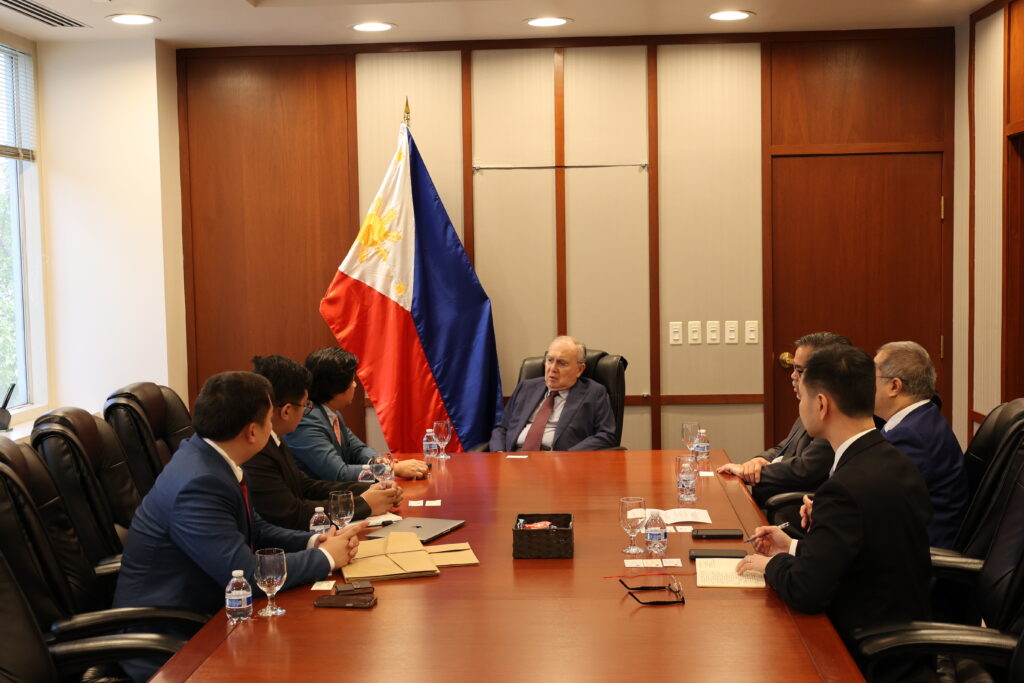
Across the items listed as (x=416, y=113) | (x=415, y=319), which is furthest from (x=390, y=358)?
(x=416, y=113)

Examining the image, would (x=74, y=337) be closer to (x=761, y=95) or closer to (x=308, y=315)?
(x=308, y=315)

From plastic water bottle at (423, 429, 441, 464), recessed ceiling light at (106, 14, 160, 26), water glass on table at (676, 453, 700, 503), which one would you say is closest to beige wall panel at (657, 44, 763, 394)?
plastic water bottle at (423, 429, 441, 464)

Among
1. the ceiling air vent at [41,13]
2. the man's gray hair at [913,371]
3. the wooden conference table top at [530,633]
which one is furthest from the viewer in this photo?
the ceiling air vent at [41,13]

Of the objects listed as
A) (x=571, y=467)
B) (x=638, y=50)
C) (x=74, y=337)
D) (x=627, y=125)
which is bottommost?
(x=571, y=467)

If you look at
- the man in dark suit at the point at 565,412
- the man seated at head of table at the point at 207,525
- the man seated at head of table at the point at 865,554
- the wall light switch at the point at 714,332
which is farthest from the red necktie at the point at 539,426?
the man seated at head of table at the point at 865,554

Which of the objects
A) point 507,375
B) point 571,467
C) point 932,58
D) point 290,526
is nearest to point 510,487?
point 571,467

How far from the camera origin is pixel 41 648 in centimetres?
242

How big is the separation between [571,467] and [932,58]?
10.8 ft

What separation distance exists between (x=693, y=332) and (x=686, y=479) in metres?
2.57

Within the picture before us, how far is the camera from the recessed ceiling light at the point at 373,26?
5494 millimetres

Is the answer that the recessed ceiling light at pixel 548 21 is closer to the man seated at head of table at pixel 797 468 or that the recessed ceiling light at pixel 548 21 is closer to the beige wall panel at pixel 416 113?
the beige wall panel at pixel 416 113

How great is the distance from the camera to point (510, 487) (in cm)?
386

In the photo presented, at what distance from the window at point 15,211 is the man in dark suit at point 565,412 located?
103 inches

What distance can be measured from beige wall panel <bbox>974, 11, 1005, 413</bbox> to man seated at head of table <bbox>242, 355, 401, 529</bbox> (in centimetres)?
336
